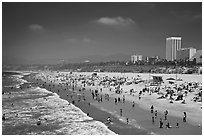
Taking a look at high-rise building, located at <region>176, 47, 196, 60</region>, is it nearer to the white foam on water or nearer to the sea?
the white foam on water

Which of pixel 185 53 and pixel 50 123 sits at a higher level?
pixel 185 53

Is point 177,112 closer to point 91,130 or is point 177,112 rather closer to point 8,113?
point 91,130

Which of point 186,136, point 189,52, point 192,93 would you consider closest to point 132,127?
point 186,136

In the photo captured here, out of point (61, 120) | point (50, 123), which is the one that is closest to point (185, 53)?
point (61, 120)

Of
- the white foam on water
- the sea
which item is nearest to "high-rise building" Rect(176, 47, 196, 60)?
the white foam on water

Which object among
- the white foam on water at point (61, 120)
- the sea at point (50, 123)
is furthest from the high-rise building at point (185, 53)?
the sea at point (50, 123)

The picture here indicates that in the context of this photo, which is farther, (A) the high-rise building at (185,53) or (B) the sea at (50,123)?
(A) the high-rise building at (185,53)

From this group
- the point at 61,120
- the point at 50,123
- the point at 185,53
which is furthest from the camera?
the point at 185,53

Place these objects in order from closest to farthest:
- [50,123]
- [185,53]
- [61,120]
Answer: [50,123]
[61,120]
[185,53]

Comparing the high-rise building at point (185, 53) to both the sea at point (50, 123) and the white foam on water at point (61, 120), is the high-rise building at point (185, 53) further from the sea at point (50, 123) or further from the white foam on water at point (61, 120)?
the sea at point (50, 123)

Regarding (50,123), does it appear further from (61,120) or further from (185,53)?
(185,53)

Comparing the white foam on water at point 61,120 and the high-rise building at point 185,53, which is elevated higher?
the high-rise building at point 185,53
